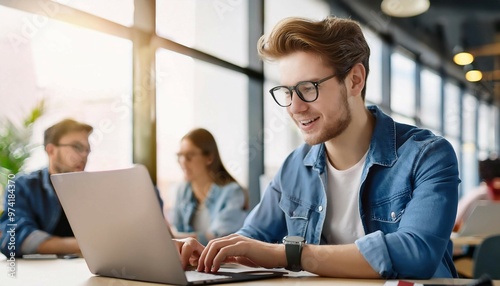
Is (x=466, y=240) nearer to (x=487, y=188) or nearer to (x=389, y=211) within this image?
(x=487, y=188)

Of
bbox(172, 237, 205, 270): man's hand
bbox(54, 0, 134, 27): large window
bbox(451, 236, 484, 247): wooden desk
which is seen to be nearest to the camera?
bbox(172, 237, 205, 270): man's hand

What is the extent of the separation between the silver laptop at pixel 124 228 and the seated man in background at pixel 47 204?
50cm

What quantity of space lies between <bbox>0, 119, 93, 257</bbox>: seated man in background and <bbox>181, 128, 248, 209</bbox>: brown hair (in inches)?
38.4

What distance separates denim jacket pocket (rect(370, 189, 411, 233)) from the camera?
1.50m

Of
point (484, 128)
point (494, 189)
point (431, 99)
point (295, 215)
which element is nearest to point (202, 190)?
point (494, 189)

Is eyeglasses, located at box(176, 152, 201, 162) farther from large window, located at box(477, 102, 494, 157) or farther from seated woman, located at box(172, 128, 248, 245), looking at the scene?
large window, located at box(477, 102, 494, 157)

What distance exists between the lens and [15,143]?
299cm

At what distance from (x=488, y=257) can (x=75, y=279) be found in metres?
1.74

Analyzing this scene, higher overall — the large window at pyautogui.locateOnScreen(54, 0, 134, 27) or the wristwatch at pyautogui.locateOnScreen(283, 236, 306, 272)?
the large window at pyautogui.locateOnScreen(54, 0, 134, 27)

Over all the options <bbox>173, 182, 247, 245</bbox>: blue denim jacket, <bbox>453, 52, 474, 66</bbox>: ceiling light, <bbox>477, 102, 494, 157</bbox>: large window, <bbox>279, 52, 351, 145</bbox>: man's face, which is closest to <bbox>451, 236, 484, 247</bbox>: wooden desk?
<bbox>173, 182, 247, 245</bbox>: blue denim jacket

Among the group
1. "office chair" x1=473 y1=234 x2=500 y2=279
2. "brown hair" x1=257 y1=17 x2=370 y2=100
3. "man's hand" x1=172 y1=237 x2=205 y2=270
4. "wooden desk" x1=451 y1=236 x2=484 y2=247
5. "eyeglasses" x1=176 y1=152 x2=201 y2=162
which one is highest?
"brown hair" x1=257 y1=17 x2=370 y2=100

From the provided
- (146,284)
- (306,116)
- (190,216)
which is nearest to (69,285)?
(146,284)

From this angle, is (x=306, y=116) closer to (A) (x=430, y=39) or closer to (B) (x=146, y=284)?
(B) (x=146, y=284)

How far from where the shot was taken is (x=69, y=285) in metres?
1.20
